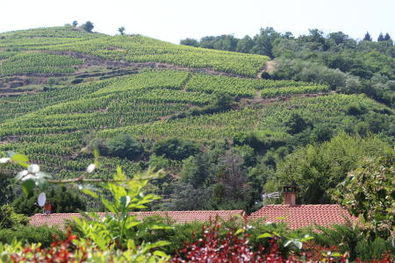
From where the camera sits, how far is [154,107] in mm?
95625

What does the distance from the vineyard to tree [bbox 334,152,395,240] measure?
6118 centimetres

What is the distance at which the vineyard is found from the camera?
3388 inches

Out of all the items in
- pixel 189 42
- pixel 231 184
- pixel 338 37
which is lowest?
pixel 231 184

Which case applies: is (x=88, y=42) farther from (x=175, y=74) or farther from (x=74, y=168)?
(x=74, y=168)

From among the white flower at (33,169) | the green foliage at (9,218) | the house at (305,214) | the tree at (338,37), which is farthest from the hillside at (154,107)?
the white flower at (33,169)

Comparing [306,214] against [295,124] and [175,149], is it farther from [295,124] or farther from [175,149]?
[295,124]

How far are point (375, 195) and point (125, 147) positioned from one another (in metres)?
69.2

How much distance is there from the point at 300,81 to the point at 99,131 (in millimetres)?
34263

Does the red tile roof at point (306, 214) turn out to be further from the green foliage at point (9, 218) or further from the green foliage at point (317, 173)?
the green foliage at point (317, 173)

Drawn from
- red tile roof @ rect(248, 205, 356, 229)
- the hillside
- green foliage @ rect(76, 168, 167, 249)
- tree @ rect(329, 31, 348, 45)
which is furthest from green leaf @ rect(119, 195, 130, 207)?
tree @ rect(329, 31, 348, 45)

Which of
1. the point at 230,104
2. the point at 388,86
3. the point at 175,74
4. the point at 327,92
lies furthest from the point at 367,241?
the point at 388,86

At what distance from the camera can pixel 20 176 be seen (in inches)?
193

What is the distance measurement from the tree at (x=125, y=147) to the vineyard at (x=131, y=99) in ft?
3.26

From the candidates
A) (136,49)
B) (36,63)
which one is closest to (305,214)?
(36,63)
